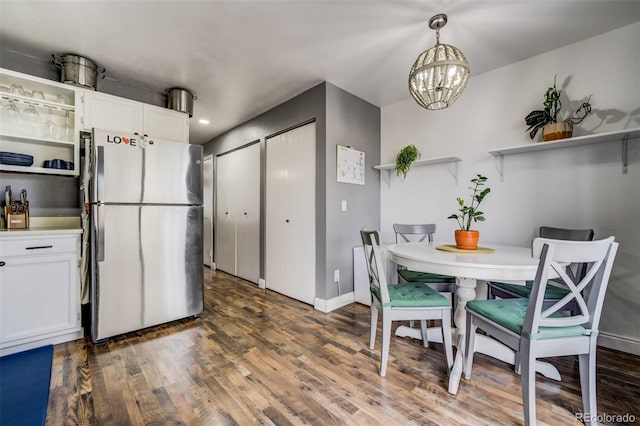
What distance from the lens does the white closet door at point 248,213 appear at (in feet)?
12.5

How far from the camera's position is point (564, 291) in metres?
1.86

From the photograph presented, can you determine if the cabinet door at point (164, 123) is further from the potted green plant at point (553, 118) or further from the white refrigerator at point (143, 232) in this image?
the potted green plant at point (553, 118)

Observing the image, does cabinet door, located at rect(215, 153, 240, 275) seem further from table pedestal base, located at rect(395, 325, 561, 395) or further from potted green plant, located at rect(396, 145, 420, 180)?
table pedestal base, located at rect(395, 325, 561, 395)

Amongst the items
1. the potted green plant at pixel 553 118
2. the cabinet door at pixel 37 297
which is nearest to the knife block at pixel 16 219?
the cabinet door at pixel 37 297

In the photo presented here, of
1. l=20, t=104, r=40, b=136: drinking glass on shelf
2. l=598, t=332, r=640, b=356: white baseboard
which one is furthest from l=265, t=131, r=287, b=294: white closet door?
l=598, t=332, r=640, b=356: white baseboard

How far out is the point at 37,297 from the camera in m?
1.98

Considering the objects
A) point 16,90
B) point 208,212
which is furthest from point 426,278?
point 208,212

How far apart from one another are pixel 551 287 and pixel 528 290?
0.64ft

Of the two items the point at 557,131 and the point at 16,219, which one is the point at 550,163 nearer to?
the point at 557,131

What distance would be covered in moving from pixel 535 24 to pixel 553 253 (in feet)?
6.25

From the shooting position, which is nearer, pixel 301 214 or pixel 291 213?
pixel 301 214

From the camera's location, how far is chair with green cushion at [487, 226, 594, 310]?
5.90 ft

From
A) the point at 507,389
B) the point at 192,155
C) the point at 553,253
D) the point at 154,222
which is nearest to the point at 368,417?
the point at 507,389

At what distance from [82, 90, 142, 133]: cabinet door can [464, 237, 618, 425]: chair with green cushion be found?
3375 millimetres
